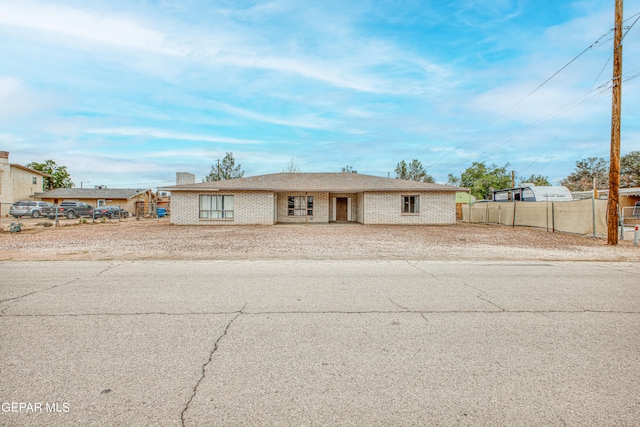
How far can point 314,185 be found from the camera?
89.6 ft

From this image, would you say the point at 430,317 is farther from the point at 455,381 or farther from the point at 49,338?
the point at 49,338

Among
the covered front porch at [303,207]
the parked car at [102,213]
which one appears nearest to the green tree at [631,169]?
the covered front porch at [303,207]

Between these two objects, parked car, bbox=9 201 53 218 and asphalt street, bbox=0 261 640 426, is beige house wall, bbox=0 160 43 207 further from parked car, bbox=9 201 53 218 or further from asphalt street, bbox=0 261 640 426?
asphalt street, bbox=0 261 640 426

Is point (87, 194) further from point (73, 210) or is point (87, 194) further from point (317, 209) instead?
point (317, 209)

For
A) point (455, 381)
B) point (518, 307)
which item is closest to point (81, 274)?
point (455, 381)

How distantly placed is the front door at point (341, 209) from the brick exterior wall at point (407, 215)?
388cm

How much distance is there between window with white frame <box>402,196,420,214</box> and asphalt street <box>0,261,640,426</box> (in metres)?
20.1

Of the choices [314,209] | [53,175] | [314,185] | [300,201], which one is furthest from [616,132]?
[53,175]

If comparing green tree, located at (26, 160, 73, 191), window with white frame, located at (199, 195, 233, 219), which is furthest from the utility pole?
green tree, located at (26, 160, 73, 191)

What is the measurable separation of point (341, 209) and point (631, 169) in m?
45.1

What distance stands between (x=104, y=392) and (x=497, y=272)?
24.7 ft

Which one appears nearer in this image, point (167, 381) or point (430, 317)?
point (167, 381)

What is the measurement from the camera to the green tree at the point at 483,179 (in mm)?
56188

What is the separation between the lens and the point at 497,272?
7980mm
